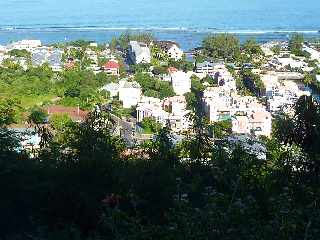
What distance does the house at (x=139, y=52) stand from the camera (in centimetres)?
1280

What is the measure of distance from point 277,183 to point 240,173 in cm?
22

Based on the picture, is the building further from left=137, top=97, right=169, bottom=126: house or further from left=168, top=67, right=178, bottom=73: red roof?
left=168, top=67, right=178, bottom=73: red roof

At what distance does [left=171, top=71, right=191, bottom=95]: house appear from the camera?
33.2 feet

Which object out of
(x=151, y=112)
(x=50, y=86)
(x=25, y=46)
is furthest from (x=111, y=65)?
(x=151, y=112)

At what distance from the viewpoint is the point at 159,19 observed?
75.5ft

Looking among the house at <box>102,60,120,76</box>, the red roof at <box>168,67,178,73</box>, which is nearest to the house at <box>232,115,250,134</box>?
the red roof at <box>168,67,178,73</box>

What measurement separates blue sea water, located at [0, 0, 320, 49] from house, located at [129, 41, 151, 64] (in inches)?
96.7

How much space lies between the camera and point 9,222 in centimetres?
198

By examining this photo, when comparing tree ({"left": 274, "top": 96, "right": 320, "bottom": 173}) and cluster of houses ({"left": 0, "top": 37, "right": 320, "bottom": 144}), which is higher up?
tree ({"left": 274, "top": 96, "right": 320, "bottom": 173})

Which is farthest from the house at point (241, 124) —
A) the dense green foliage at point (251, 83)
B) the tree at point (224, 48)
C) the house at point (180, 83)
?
the tree at point (224, 48)

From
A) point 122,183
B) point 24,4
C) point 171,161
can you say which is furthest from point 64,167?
point 24,4

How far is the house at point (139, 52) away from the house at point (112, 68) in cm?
57

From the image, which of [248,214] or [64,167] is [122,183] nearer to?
[64,167]

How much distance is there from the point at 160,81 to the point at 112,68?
1804 mm
